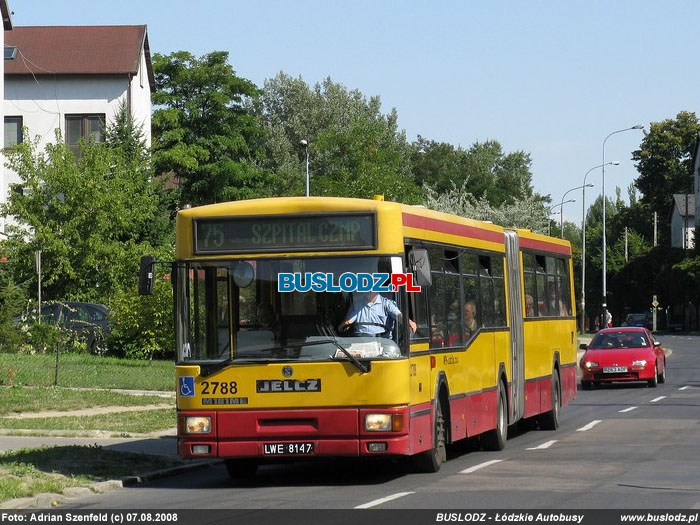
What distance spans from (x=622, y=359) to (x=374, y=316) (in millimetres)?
22119

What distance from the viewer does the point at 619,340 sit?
118 ft

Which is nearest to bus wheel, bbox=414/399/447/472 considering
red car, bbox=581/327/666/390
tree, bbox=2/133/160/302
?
red car, bbox=581/327/666/390

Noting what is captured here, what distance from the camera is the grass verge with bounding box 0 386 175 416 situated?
23.6 metres

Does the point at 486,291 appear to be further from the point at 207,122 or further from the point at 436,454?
the point at 207,122

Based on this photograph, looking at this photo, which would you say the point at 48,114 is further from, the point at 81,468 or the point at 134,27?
the point at 81,468

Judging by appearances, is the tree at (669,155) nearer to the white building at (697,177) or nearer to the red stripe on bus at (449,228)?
the white building at (697,177)

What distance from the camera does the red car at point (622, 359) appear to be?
114 ft

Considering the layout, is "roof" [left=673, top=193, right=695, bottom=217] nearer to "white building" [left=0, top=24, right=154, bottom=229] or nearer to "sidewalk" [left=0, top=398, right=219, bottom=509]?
"white building" [left=0, top=24, right=154, bottom=229]

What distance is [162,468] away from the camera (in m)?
16.1

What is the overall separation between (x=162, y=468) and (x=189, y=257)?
289 centimetres

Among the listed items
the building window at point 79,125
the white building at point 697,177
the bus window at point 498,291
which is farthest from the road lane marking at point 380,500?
the white building at point 697,177

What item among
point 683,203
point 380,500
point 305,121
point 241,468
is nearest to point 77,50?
point 305,121

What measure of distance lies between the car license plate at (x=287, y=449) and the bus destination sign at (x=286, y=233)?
6.29 feet
